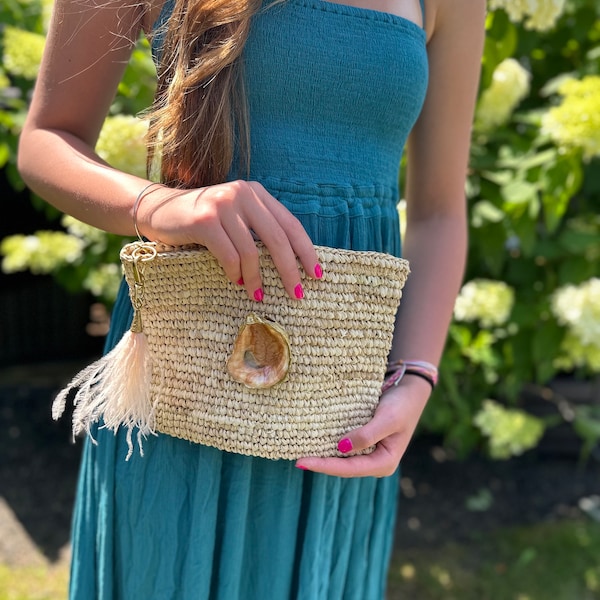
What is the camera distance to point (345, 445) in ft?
2.48

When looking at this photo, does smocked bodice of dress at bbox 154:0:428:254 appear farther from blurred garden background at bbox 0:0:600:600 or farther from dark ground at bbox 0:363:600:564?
dark ground at bbox 0:363:600:564

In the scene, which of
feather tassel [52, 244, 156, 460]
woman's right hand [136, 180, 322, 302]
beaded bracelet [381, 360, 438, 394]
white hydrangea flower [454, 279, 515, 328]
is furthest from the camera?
white hydrangea flower [454, 279, 515, 328]

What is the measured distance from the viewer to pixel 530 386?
102 inches

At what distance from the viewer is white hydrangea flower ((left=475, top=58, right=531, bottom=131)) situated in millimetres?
1694

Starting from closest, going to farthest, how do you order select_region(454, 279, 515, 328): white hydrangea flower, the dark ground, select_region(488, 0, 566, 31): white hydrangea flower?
select_region(488, 0, 566, 31): white hydrangea flower < select_region(454, 279, 515, 328): white hydrangea flower < the dark ground

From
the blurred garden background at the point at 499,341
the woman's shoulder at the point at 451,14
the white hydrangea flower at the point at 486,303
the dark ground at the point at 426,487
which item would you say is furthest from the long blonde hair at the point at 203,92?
the dark ground at the point at 426,487

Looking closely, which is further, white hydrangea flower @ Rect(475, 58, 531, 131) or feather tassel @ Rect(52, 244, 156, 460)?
white hydrangea flower @ Rect(475, 58, 531, 131)

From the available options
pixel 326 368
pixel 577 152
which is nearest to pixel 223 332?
pixel 326 368

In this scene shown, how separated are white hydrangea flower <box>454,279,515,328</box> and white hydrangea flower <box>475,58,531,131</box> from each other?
44 cm

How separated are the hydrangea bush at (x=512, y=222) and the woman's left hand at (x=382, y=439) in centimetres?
65

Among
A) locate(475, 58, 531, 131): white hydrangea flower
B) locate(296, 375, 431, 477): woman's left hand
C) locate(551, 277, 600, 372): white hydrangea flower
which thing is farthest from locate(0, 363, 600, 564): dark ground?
locate(296, 375, 431, 477): woman's left hand

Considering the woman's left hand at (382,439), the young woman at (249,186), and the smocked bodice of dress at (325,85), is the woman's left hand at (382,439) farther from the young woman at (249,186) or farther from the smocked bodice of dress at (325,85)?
the smocked bodice of dress at (325,85)

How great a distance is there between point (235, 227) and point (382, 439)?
31 cm

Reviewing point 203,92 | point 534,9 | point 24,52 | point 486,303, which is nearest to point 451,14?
point 203,92
